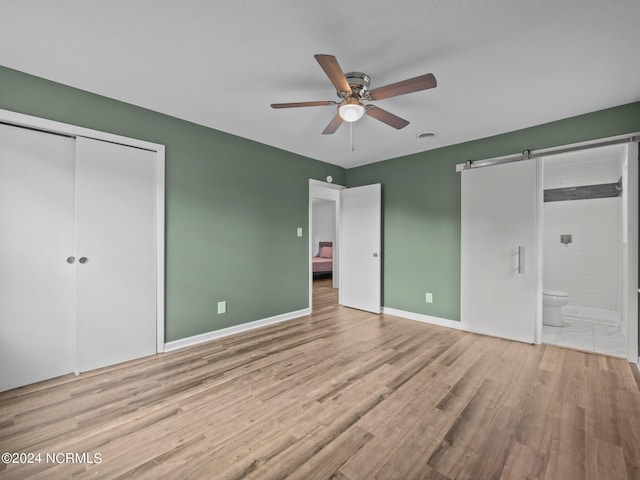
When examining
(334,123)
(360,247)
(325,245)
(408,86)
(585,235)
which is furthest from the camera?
(325,245)

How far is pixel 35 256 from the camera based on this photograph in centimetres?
227

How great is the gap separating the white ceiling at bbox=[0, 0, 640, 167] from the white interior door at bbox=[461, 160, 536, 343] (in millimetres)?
763

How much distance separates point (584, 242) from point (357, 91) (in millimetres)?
4741

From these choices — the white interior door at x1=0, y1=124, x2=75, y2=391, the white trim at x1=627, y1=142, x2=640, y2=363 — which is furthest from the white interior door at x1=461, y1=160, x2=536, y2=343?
the white interior door at x1=0, y1=124, x2=75, y2=391

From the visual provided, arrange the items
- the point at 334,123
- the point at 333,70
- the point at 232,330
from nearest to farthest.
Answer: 1. the point at 333,70
2. the point at 334,123
3. the point at 232,330

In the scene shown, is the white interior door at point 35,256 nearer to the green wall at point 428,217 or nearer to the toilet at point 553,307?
the green wall at point 428,217

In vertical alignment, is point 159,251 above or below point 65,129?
below

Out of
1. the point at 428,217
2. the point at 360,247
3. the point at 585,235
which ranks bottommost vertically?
the point at 360,247

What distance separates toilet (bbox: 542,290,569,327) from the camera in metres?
3.78

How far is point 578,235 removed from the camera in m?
4.54

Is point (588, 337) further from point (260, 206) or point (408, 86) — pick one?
point (260, 206)

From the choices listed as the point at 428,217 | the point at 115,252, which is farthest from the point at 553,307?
the point at 115,252

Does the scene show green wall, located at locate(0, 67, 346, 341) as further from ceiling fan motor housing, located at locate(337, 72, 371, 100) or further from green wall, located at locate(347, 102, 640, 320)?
ceiling fan motor housing, located at locate(337, 72, 371, 100)

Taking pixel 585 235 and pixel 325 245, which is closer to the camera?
pixel 585 235
